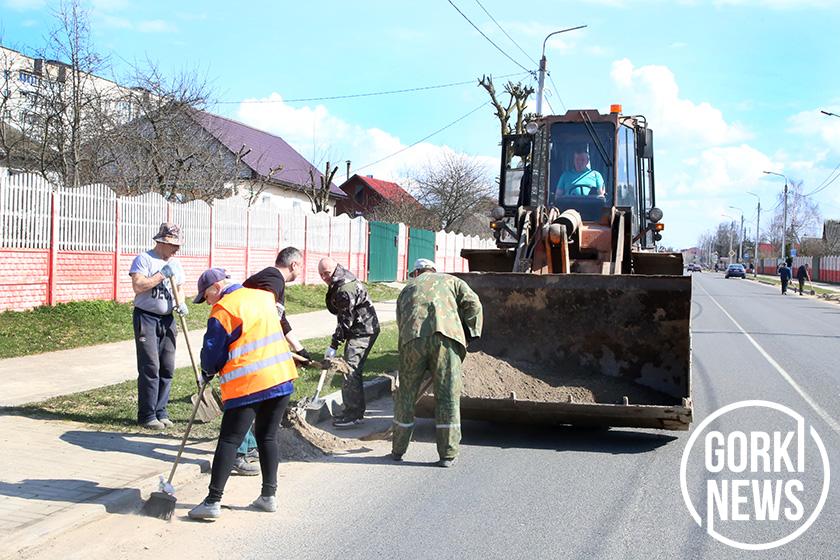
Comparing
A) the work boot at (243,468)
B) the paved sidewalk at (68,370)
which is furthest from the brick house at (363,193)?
the work boot at (243,468)

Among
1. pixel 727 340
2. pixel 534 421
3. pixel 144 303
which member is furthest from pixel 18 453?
pixel 727 340

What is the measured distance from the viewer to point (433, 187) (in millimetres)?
51562

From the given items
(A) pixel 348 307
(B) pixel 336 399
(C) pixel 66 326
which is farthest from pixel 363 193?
(A) pixel 348 307

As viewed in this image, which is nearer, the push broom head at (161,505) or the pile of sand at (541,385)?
the push broom head at (161,505)

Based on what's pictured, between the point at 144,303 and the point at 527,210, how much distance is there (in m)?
4.47

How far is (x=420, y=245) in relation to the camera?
1384 inches

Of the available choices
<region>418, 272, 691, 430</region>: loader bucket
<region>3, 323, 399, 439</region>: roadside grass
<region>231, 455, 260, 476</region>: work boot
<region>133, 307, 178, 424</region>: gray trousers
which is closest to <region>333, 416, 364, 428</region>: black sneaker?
<region>3, 323, 399, 439</region>: roadside grass

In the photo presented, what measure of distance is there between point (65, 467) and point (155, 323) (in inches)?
69.9

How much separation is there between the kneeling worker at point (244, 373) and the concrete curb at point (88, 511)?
0.47 metres

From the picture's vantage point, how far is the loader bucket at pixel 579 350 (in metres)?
7.76

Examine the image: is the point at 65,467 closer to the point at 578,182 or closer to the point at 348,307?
the point at 348,307

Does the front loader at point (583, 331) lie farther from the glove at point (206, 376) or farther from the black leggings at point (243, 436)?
the glove at point (206, 376)

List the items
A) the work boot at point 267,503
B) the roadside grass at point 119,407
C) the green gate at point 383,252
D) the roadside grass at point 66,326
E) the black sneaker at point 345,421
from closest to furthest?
the work boot at point 267,503 → the roadside grass at point 119,407 → the black sneaker at point 345,421 → the roadside grass at point 66,326 → the green gate at point 383,252

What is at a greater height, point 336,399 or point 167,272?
point 167,272
